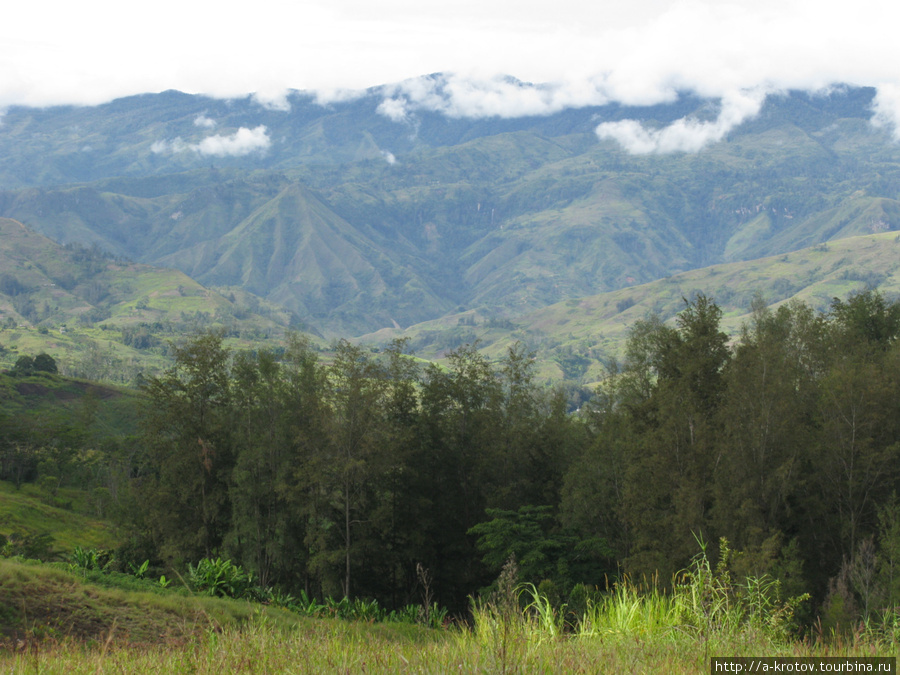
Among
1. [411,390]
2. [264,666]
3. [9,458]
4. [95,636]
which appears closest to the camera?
[264,666]

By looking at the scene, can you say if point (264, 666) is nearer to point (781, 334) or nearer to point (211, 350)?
point (211, 350)

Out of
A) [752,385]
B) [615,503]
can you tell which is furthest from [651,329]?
[752,385]

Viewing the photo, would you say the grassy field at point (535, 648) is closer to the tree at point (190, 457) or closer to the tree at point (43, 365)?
the tree at point (190, 457)

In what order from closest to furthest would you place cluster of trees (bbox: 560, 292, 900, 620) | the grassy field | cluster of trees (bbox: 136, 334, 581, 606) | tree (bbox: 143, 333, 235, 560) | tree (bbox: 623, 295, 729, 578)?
the grassy field → cluster of trees (bbox: 560, 292, 900, 620) → tree (bbox: 623, 295, 729, 578) → cluster of trees (bbox: 136, 334, 581, 606) → tree (bbox: 143, 333, 235, 560)

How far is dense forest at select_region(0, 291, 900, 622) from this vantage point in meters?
33.8

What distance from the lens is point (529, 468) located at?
166 feet

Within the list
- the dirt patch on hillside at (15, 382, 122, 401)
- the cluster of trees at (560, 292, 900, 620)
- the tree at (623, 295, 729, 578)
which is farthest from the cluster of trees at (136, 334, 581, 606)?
the dirt patch on hillside at (15, 382, 122, 401)

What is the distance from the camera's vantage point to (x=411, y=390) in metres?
45.3

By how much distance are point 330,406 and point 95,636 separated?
85.3ft

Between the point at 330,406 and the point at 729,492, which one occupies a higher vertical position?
the point at 330,406

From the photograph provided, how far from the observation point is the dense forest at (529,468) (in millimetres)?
33844

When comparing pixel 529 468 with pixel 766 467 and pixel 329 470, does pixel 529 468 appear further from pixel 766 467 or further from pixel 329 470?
pixel 766 467

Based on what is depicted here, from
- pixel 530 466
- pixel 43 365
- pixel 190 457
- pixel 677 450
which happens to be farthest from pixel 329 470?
pixel 43 365

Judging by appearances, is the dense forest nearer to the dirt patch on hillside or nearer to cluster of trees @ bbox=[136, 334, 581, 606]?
cluster of trees @ bbox=[136, 334, 581, 606]
